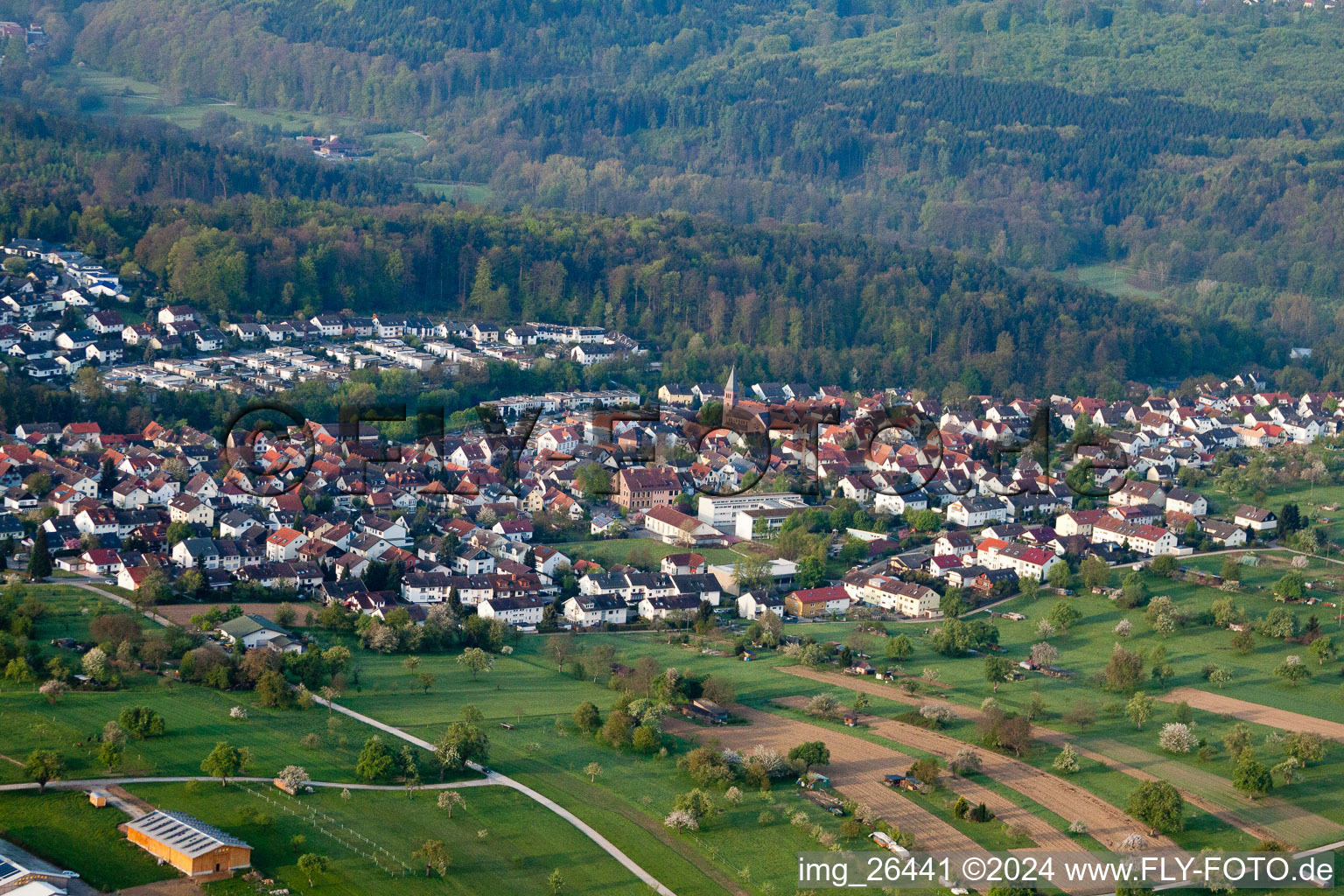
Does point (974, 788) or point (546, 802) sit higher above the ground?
point (546, 802)

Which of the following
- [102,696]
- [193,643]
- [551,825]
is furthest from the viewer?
[193,643]

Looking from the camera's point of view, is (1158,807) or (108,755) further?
(1158,807)

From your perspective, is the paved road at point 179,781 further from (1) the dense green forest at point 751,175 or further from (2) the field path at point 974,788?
(1) the dense green forest at point 751,175

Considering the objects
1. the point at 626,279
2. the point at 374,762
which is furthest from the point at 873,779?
the point at 626,279

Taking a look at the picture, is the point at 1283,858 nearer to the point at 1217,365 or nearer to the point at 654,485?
the point at 654,485

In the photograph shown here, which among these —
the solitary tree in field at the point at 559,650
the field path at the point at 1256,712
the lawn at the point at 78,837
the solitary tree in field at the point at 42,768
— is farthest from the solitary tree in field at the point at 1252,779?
the solitary tree in field at the point at 42,768

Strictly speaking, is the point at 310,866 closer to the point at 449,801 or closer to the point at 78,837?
the point at 449,801

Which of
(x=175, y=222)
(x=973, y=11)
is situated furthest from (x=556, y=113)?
(x=175, y=222)

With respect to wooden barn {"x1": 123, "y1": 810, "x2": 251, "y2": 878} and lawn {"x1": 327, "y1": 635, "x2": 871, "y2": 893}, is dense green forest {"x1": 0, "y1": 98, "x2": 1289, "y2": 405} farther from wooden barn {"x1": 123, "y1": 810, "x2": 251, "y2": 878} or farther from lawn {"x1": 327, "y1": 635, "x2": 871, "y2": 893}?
wooden barn {"x1": 123, "y1": 810, "x2": 251, "y2": 878}
